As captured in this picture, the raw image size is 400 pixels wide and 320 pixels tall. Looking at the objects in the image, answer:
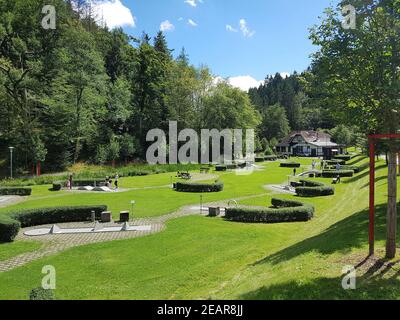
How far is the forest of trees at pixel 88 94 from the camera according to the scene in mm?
58812

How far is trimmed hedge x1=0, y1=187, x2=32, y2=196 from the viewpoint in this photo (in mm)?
38562

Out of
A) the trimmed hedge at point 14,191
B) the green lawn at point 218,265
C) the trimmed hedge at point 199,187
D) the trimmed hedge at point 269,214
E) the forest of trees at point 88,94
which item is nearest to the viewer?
the green lawn at point 218,265

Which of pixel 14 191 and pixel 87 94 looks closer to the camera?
pixel 14 191

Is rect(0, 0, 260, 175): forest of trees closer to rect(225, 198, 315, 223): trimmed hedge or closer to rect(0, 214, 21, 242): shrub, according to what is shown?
rect(0, 214, 21, 242): shrub

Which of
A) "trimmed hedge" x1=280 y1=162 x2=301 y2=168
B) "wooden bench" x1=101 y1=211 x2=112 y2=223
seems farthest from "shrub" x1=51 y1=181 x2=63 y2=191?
"trimmed hedge" x1=280 y1=162 x2=301 y2=168

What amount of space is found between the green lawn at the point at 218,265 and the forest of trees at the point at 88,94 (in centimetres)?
3284

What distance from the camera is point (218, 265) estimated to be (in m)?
15.7

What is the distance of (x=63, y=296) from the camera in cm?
1266

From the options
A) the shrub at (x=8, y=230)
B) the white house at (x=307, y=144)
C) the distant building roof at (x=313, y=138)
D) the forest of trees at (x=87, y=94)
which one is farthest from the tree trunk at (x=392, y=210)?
the distant building roof at (x=313, y=138)

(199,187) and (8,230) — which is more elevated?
(199,187)

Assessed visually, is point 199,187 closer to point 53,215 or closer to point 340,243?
point 53,215

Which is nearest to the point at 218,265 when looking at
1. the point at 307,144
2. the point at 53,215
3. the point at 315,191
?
the point at 53,215

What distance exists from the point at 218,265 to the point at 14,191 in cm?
3108

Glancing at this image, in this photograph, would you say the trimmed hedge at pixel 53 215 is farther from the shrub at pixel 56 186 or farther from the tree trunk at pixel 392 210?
the tree trunk at pixel 392 210
